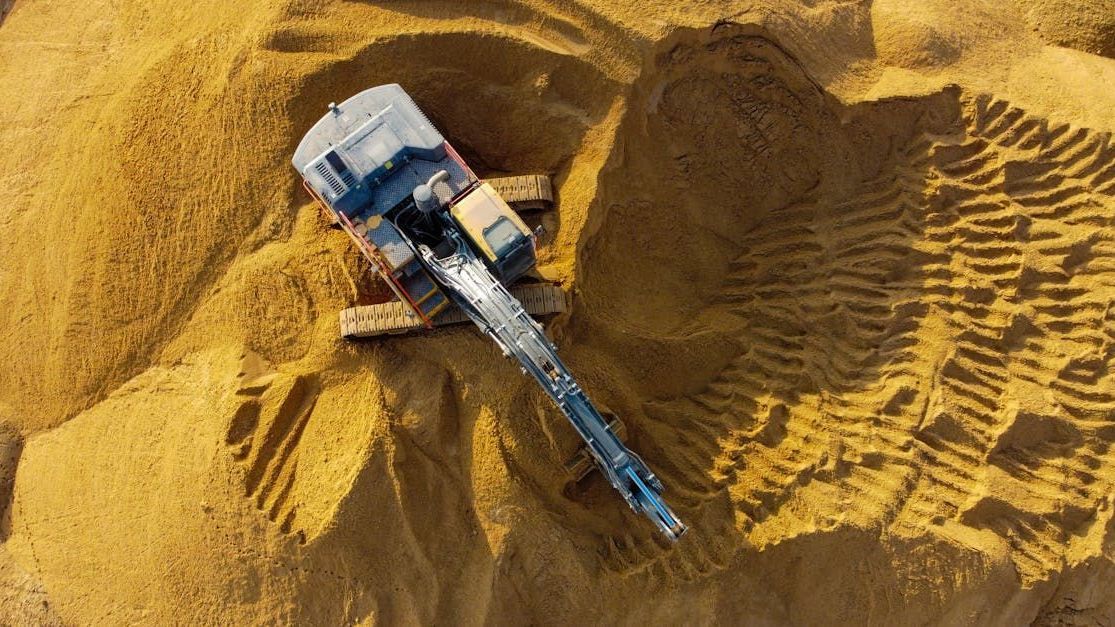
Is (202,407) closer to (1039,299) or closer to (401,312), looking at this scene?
(401,312)

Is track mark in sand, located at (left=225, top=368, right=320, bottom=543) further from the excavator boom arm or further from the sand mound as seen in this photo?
the sand mound

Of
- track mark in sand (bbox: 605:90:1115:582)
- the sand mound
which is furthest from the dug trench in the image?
the sand mound

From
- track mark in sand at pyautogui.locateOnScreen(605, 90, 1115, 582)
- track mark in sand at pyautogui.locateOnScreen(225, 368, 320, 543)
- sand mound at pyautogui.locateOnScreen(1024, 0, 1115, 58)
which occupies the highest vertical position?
track mark in sand at pyautogui.locateOnScreen(225, 368, 320, 543)

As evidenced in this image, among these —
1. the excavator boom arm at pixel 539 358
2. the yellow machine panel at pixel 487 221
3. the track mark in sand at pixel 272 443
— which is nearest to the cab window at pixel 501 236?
the yellow machine panel at pixel 487 221

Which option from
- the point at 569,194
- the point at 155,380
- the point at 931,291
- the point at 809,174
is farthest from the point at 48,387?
the point at 931,291

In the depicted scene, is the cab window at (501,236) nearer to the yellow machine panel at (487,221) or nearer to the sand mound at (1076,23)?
the yellow machine panel at (487,221)

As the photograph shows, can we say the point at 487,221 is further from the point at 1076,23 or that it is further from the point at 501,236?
the point at 1076,23

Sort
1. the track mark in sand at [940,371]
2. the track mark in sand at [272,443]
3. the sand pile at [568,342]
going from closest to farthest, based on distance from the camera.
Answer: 1. the track mark in sand at [272,443]
2. the sand pile at [568,342]
3. the track mark in sand at [940,371]
